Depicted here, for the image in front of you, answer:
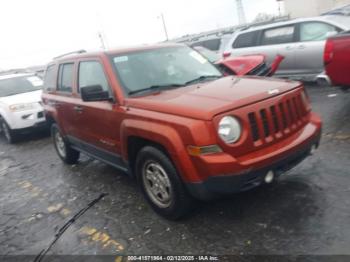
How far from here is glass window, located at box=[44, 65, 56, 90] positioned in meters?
6.65

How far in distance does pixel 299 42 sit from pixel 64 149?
19.9 ft

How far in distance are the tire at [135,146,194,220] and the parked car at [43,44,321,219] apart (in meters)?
0.01

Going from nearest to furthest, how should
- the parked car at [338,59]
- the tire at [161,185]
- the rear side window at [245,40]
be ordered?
the tire at [161,185]
the parked car at [338,59]
the rear side window at [245,40]

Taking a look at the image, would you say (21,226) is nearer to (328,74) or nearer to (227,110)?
(227,110)

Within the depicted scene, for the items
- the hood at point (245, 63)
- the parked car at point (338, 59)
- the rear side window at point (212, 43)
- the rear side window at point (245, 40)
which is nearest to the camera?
the parked car at point (338, 59)

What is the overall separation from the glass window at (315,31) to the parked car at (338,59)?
281 centimetres

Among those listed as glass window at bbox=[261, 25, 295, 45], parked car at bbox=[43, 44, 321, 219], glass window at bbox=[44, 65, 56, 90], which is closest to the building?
glass window at bbox=[261, 25, 295, 45]

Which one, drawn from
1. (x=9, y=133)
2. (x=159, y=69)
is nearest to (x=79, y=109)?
(x=159, y=69)

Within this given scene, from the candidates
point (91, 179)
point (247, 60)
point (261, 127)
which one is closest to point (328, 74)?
point (247, 60)

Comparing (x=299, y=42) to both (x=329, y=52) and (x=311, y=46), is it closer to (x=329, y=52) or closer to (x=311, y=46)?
(x=311, y=46)

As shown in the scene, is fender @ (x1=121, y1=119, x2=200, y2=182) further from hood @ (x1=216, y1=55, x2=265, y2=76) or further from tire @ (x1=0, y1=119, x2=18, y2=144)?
tire @ (x1=0, y1=119, x2=18, y2=144)

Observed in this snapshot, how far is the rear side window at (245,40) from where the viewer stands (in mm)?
10610

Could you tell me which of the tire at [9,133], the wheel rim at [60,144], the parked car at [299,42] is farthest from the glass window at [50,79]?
the parked car at [299,42]

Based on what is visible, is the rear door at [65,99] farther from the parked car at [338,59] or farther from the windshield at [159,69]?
the parked car at [338,59]
